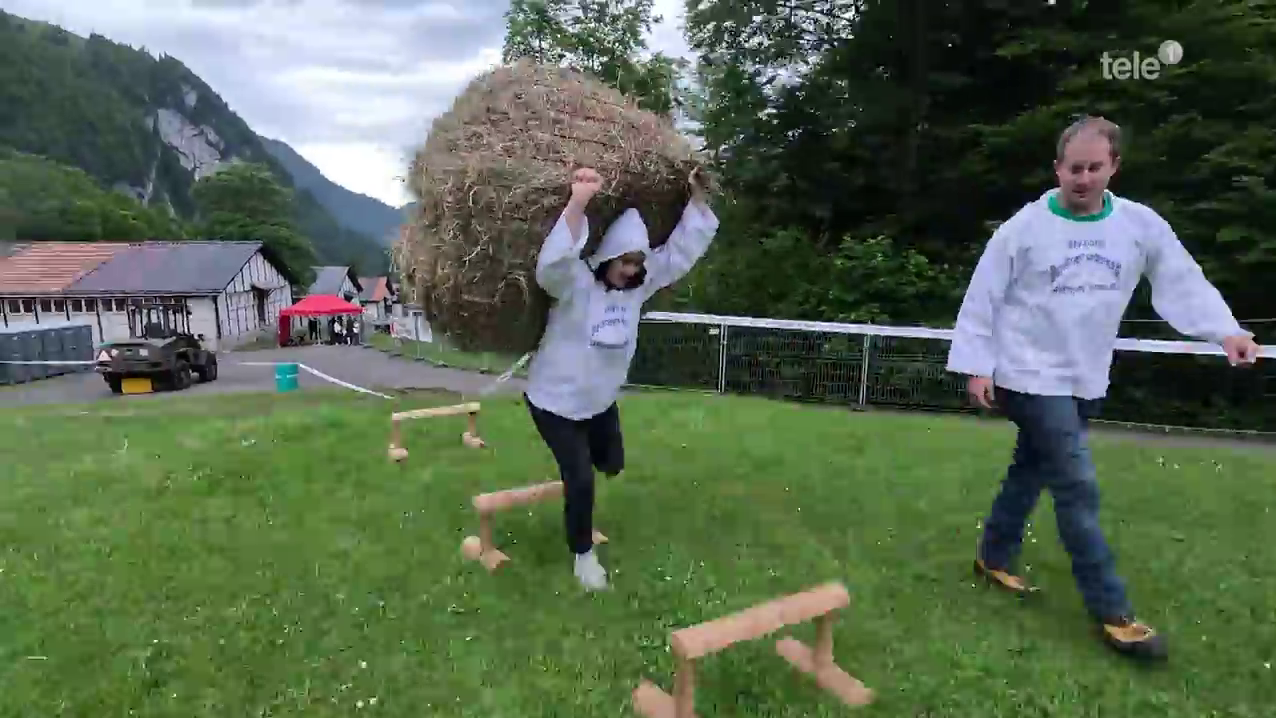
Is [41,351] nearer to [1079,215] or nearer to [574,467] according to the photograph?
[574,467]

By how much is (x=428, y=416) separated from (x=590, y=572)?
3142 millimetres

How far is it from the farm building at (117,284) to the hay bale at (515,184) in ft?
128

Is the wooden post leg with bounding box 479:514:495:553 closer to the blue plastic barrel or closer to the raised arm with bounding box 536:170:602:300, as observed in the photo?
the raised arm with bounding box 536:170:602:300

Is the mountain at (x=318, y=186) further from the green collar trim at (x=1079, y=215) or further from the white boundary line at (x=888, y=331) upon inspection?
the green collar trim at (x=1079, y=215)

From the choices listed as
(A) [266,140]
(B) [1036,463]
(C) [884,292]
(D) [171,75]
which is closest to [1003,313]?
(B) [1036,463]

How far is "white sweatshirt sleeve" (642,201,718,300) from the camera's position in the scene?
342 centimetres

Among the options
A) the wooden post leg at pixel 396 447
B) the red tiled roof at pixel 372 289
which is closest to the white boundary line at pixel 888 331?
the wooden post leg at pixel 396 447

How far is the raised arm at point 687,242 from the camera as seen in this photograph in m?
3.42

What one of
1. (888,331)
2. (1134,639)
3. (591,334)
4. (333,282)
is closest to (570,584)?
(591,334)

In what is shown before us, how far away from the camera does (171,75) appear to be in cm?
10900

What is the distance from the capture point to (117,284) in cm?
3712

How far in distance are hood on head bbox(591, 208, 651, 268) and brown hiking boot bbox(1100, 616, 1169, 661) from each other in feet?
7.56

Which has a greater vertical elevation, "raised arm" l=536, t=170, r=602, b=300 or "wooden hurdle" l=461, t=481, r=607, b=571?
"raised arm" l=536, t=170, r=602, b=300

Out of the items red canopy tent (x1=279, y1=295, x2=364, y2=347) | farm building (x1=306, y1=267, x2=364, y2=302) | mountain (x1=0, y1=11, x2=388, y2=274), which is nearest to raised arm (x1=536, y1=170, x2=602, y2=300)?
red canopy tent (x1=279, y1=295, x2=364, y2=347)
